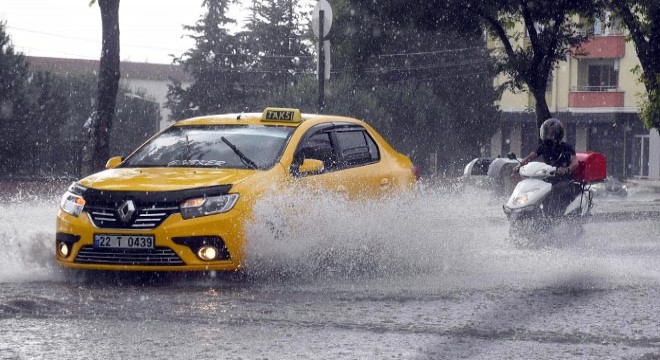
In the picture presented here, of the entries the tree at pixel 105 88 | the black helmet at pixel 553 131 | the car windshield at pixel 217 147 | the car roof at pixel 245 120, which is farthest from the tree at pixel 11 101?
the car windshield at pixel 217 147

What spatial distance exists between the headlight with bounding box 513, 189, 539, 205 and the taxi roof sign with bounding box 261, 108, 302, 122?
11.0ft

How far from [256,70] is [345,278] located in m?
60.9

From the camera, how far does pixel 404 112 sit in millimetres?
51281

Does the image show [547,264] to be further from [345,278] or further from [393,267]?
[345,278]

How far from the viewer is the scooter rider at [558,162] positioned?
1287 cm

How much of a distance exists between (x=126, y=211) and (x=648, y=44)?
78.0 ft

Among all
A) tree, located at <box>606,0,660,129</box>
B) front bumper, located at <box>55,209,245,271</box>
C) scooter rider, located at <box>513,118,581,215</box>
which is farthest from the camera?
tree, located at <box>606,0,660,129</box>

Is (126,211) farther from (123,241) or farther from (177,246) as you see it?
(177,246)

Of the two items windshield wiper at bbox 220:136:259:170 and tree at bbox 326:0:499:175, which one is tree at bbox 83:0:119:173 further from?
tree at bbox 326:0:499:175

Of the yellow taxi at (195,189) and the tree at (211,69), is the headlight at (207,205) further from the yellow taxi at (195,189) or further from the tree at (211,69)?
the tree at (211,69)

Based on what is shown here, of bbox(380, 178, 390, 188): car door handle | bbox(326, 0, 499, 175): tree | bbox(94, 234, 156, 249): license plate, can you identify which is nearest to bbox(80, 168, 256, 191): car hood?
bbox(94, 234, 156, 249): license plate

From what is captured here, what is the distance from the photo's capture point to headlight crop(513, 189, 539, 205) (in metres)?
12.8

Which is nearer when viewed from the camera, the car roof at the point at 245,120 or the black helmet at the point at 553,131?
the car roof at the point at 245,120

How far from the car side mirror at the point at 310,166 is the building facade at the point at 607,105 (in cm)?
4954
